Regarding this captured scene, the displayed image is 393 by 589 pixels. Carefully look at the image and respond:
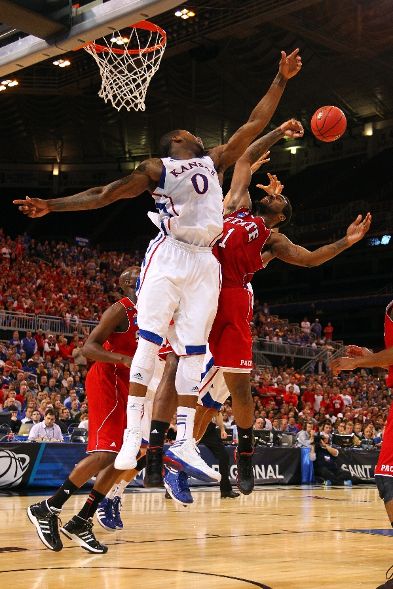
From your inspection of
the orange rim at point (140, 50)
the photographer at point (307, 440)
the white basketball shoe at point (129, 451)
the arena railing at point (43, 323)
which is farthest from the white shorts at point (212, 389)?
the arena railing at point (43, 323)

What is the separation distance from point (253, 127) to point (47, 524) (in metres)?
3.21

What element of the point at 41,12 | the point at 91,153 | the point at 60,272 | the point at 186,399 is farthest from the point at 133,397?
the point at 91,153

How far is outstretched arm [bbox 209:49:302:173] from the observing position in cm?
600

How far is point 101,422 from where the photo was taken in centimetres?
657

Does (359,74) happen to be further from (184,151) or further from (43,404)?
(184,151)

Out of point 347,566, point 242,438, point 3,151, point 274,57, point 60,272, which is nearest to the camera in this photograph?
point 347,566

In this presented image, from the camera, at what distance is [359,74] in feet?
102

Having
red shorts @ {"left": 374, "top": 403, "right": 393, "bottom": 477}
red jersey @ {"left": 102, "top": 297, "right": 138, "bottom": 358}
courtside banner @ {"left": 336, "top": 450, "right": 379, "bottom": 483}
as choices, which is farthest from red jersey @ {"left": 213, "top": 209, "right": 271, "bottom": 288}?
courtside banner @ {"left": 336, "top": 450, "right": 379, "bottom": 483}

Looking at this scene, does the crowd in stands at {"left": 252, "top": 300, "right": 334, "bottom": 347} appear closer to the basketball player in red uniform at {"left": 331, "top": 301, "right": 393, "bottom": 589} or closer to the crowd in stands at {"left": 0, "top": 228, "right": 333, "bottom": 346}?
the crowd in stands at {"left": 0, "top": 228, "right": 333, "bottom": 346}

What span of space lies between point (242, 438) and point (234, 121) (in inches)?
1116

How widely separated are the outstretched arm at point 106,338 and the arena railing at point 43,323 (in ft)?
49.5

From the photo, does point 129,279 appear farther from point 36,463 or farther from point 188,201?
point 36,463

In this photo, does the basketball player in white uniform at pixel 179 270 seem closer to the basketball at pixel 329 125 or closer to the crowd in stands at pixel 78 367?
the basketball at pixel 329 125

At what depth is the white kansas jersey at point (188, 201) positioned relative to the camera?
5699 mm
